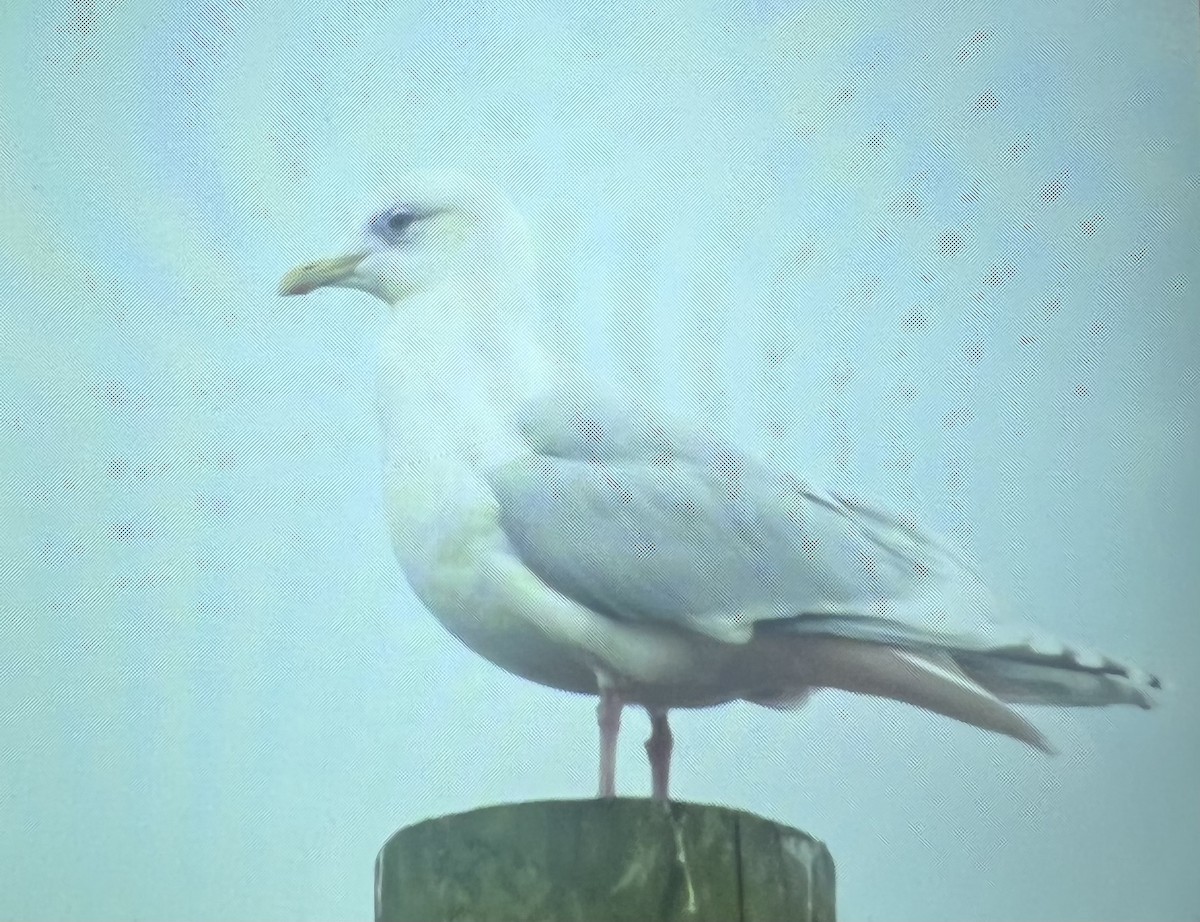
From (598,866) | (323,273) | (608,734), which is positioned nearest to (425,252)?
(323,273)

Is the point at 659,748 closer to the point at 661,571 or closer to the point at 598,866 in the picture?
the point at 661,571

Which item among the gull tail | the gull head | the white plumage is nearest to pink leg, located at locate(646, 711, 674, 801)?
the white plumage

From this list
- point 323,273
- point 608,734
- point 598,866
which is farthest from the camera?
point 323,273

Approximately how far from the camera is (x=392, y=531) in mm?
2164

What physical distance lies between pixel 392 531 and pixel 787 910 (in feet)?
2.70

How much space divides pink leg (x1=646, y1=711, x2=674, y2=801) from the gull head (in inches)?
21.3

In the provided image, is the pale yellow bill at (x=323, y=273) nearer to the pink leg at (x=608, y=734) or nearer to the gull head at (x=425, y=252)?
the gull head at (x=425, y=252)

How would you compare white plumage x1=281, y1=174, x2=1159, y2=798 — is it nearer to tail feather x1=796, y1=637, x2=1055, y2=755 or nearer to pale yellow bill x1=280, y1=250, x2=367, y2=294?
tail feather x1=796, y1=637, x2=1055, y2=755

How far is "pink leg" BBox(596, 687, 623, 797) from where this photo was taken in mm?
2047

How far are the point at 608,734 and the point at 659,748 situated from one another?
0.21ft

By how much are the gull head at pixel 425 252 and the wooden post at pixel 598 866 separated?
3.31 feet

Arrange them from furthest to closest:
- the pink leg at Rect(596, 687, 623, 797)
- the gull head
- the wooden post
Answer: the gull head < the pink leg at Rect(596, 687, 623, 797) < the wooden post

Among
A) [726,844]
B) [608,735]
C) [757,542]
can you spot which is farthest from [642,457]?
[726,844]

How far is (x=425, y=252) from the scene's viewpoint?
2369 mm
